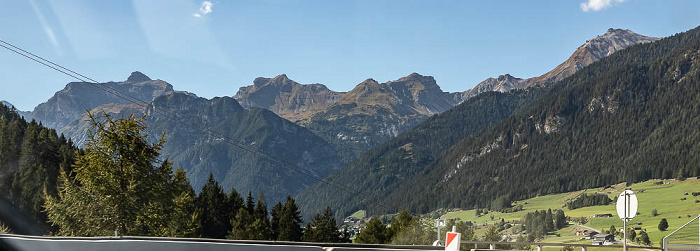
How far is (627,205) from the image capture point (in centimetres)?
1936

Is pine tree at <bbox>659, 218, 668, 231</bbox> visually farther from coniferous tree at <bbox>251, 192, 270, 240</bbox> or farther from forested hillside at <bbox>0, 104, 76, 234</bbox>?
forested hillside at <bbox>0, 104, 76, 234</bbox>

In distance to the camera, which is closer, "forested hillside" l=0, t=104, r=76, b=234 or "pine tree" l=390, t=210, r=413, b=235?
"forested hillside" l=0, t=104, r=76, b=234

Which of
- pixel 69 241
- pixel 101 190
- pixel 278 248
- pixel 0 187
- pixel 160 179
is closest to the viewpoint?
pixel 278 248

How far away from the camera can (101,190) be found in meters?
30.1

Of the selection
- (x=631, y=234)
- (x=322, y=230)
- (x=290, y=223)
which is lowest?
(x=322, y=230)

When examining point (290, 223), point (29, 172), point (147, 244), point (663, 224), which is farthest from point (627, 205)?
point (663, 224)

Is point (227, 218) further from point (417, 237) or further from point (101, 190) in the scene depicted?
point (101, 190)

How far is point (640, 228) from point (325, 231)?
456ft

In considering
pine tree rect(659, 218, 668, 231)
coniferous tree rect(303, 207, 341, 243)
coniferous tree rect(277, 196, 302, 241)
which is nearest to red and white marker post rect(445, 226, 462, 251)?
coniferous tree rect(277, 196, 302, 241)

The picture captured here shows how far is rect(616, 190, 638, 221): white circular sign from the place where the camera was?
62.6 ft

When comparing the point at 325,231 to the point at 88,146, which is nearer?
the point at 88,146

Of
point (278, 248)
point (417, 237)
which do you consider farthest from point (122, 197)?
point (417, 237)

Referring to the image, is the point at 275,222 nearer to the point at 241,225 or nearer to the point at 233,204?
the point at 233,204

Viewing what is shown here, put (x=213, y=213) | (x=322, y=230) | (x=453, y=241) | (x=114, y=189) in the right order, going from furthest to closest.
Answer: (x=322, y=230), (x=213, y=213), (x=114, y=189), (x=453, y=241)
